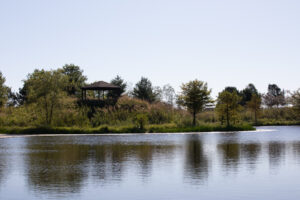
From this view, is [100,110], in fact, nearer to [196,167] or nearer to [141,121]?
[141,121]

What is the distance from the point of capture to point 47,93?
2063 inches

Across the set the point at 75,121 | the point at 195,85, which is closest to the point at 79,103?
the point at 75,121

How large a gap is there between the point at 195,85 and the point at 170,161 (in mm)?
36767

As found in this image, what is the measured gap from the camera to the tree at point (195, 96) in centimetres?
5531

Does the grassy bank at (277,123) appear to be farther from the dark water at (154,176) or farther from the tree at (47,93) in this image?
the dark water at (154,176)

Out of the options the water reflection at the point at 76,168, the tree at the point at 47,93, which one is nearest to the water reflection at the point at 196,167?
the water reflection at the point at 76,168

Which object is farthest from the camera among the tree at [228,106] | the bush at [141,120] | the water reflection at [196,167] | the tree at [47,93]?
the tree at [228,106]

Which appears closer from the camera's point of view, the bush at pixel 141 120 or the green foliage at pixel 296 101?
the bush at pixel 141 120

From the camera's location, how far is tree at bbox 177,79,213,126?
181 feet

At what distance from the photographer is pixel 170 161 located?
20.0 m

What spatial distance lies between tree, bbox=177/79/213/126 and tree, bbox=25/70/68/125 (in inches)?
696

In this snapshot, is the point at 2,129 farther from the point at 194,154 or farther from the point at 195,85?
the point at 194,154

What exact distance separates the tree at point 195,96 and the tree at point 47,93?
17.7m

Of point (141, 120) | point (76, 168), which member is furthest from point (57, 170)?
point (141, 120)
